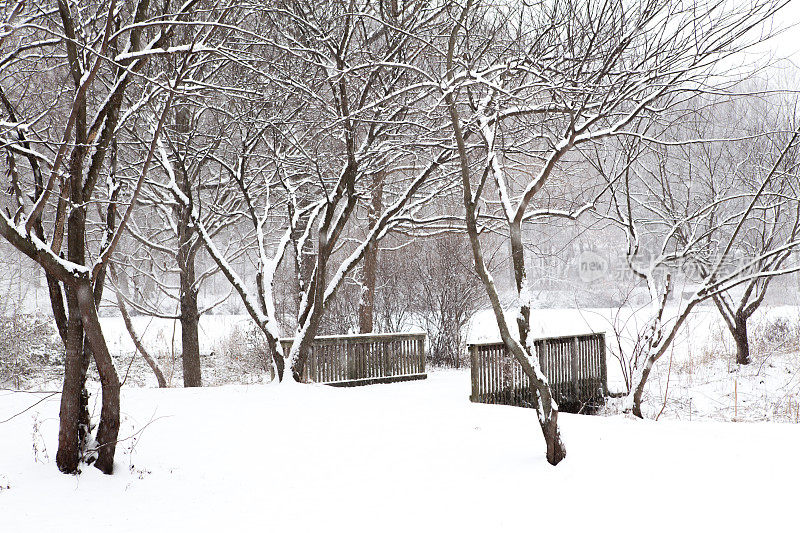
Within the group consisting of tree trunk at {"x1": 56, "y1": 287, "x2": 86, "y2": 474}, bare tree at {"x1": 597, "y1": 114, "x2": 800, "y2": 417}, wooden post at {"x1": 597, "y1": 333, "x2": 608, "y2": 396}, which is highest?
bare tree at {"x1": 597, "y1": 114, "x2": 800, "y2": 417}

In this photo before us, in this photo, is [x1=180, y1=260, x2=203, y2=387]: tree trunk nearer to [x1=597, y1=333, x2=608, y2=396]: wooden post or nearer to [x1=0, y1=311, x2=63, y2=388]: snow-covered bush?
[x1=0, y1=311, x2=63, y2=388]: snow-covered bush

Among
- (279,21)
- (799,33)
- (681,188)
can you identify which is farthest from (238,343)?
(799,33)

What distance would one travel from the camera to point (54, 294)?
17.9ft

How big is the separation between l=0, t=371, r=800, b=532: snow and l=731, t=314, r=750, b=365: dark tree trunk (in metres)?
7.34

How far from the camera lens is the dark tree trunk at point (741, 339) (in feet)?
42.0

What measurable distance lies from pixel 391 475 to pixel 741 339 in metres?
10.4

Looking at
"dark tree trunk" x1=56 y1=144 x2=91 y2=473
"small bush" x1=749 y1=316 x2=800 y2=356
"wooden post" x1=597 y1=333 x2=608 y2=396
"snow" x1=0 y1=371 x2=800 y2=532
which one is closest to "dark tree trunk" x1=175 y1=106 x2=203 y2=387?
"snow" x1=0 y1=371 x2=800 y2=532

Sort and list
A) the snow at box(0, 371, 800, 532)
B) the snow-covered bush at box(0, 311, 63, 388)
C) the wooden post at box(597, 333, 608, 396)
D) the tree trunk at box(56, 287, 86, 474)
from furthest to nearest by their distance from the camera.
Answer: the snow-covered bush at box(0, 311, 63, 388) → the wooden post at box(597, 333, 608, 396) → the tree trunk at box(56, 287, 86, 474) → the snow at box(0, 371, 800, 532)

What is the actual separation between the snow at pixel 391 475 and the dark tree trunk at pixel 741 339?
24.1 feet

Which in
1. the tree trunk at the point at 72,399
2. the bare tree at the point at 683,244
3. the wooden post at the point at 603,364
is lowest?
the wooden post at the point at 603,364

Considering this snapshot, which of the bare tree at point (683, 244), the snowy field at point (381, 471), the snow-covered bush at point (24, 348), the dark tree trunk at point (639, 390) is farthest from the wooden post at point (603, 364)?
the snow-covered bush at point (24, 348)

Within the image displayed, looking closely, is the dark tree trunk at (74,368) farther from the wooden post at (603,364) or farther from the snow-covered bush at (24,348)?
the wooden post at (603,364)

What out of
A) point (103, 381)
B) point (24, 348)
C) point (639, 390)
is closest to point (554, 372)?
point (639, 390)

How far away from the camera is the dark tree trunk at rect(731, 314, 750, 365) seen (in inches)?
504
